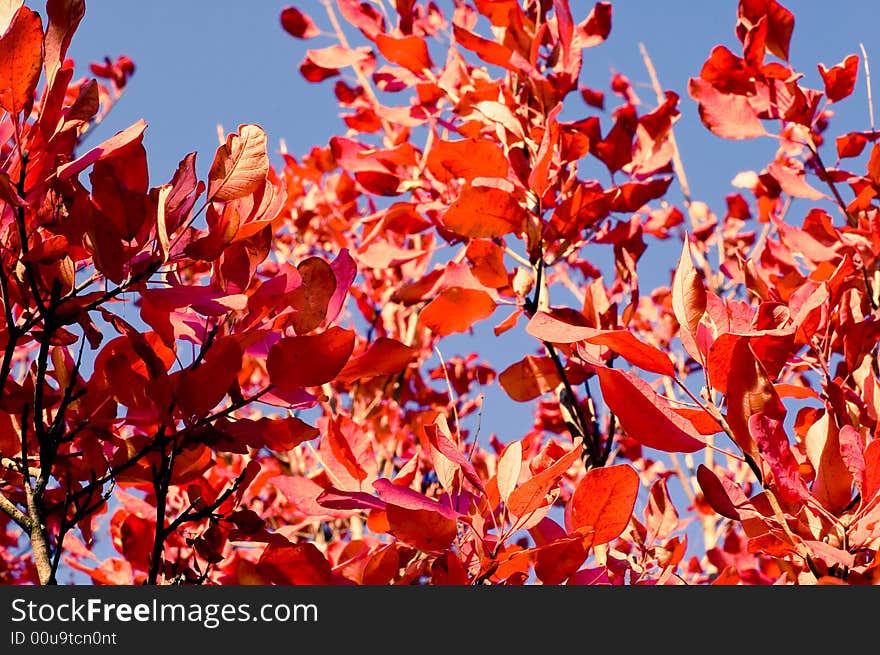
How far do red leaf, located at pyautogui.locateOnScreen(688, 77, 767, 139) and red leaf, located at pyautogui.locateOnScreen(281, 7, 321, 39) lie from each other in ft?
2.91

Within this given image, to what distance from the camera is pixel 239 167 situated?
837 millimetres

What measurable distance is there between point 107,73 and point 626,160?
192 cm

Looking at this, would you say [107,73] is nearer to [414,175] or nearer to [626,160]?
[414,175]

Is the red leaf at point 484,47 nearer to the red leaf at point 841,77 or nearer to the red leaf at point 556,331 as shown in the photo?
the red leaf at point 841,77

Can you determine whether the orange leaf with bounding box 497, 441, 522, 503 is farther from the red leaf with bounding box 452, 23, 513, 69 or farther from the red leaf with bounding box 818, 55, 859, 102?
the red leaf with bounding box 818, 55, 859, 102

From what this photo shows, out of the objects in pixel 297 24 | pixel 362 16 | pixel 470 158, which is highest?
pixel 297 24

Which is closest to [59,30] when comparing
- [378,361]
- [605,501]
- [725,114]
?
[378,361]

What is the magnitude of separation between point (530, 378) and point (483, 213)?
0.94 ft

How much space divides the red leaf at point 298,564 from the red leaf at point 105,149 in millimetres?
400

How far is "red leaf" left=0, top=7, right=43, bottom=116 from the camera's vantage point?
2.44ft

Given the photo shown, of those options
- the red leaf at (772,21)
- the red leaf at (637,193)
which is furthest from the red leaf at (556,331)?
the red leaf at (772,21)

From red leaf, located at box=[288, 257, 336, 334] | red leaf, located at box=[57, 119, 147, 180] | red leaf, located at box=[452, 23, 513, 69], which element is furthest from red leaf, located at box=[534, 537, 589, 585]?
red leaf, located at box=[452, 23, 513, 69]

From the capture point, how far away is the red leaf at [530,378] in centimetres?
135

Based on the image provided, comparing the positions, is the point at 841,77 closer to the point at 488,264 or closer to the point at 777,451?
the point at 488,264
